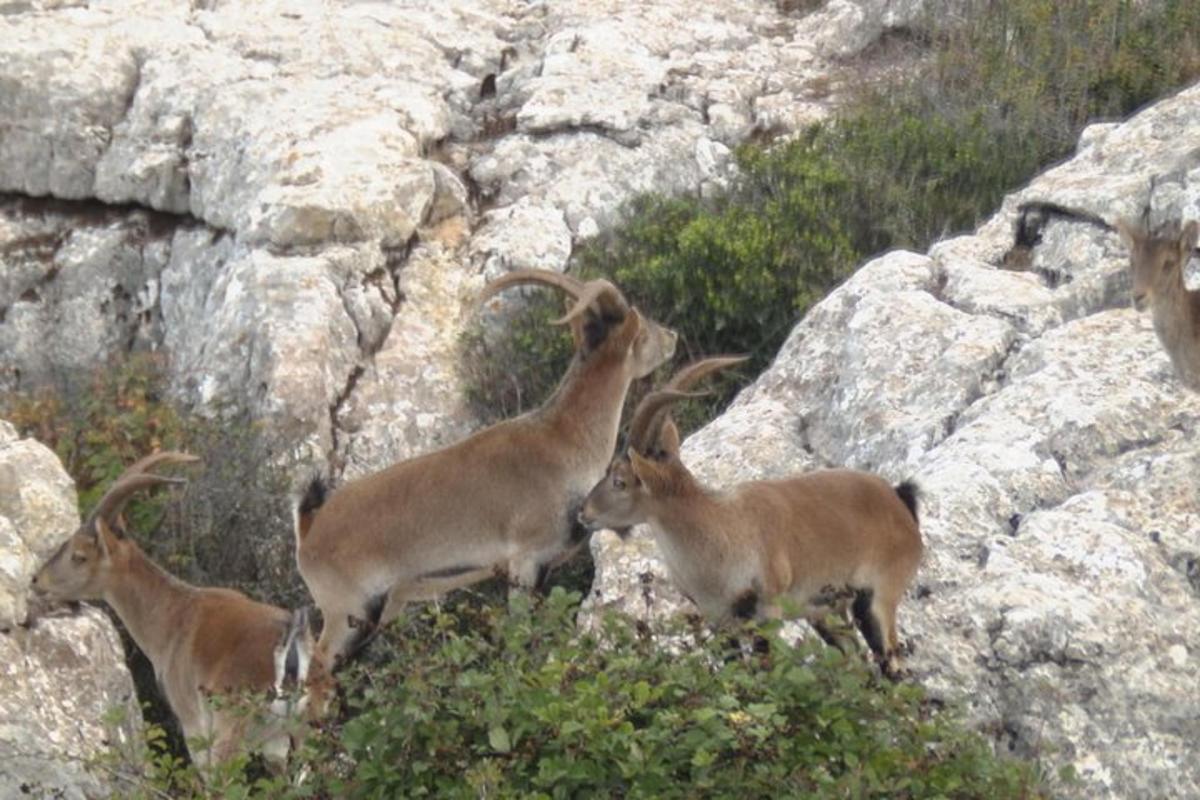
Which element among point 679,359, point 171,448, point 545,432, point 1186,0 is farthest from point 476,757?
point 1186,0

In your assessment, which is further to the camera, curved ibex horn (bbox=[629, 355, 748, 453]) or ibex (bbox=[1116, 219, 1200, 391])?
ibex (bbox=[1116, 219, 1200, 391])

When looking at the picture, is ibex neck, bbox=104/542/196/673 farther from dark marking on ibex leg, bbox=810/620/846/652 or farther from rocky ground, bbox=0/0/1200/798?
dark marking on ibex leg, bbox=810/620/846/652

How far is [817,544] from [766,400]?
244 centimetres

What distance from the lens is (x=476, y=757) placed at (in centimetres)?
646

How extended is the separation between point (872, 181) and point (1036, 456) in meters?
4.87

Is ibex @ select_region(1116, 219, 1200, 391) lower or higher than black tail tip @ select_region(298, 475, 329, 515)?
higher

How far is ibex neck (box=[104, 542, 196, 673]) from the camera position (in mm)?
9969

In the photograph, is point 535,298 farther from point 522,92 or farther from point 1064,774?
point 1064,774

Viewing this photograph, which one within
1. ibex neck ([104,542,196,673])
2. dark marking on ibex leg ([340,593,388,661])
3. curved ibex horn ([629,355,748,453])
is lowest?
ibex neck ([104,542,196,673])

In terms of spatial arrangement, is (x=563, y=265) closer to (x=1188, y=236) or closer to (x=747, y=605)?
(x=1188, y=236)

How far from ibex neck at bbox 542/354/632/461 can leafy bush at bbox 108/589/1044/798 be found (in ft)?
9.20

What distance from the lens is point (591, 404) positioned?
959cm

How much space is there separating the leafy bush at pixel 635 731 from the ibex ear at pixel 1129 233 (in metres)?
4.67

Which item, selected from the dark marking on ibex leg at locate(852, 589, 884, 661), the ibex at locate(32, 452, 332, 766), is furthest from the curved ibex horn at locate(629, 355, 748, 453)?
the ibex at locate(32, 452, 332, 766)
